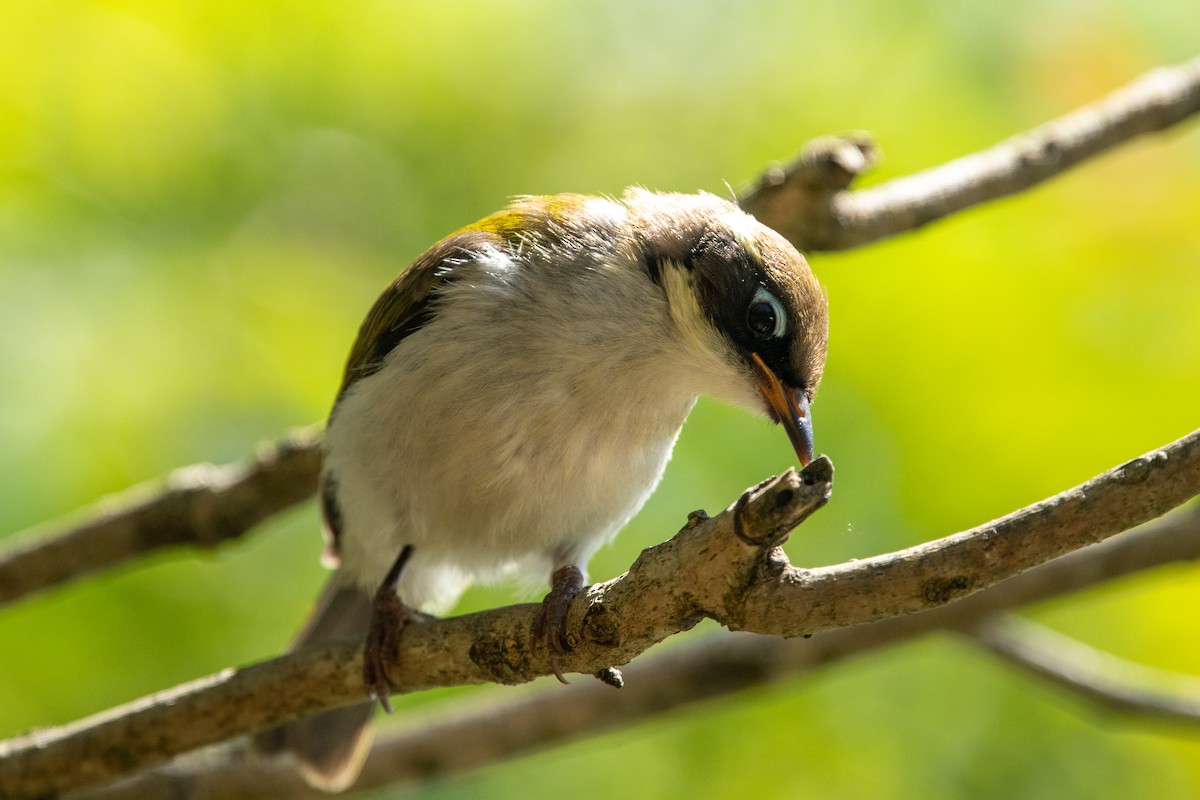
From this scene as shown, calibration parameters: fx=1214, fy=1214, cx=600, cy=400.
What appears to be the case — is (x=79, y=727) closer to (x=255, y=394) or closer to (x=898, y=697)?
(x=255, y=394)

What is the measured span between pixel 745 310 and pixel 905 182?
3.59 ft

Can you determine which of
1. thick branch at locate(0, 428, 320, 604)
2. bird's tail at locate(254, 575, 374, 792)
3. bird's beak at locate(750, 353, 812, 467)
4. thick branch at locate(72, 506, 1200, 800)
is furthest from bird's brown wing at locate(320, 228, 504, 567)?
bird's beak at locate(750, 353, 812, 467)

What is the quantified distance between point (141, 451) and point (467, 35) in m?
2.81

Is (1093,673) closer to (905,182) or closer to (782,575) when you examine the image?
(905,182)

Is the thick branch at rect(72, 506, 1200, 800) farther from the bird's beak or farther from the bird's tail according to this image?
the bird's beak

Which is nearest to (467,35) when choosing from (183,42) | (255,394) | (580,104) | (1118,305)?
(580,104)

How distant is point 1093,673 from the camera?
546 cm

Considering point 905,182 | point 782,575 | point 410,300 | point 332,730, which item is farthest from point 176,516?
point 905,182

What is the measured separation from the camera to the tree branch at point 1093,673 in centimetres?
516

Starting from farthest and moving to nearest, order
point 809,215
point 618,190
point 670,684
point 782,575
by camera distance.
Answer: point 618,190 → point 670,684 → point 809,215 → point 782,575

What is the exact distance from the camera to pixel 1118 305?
6059mm

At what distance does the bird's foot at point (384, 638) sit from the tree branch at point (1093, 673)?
2601 mm

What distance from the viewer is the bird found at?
4238 millimetres

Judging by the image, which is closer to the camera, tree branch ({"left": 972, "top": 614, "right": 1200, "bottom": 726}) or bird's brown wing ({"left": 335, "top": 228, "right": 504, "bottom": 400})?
bird's brown wing ({"left": 335, "top": 228, "right": 504, "bottom": 400})
